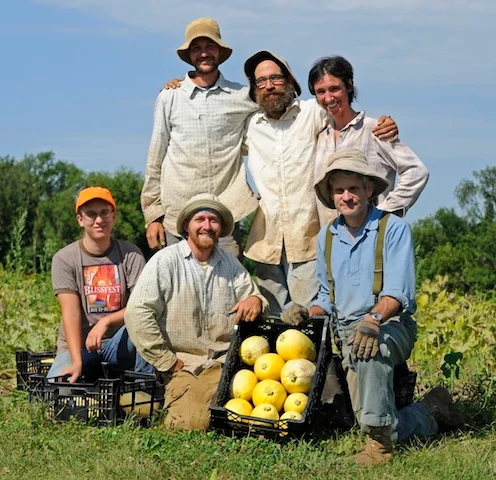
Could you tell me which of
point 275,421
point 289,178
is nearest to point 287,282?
point 289,178

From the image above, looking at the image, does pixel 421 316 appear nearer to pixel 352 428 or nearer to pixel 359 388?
pixel 352 428

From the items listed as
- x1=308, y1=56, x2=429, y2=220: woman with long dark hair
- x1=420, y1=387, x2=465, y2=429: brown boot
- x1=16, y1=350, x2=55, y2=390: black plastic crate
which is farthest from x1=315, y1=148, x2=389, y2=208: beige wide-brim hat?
x1=16, y1=350, x2=55, y2=390: black plastic crate

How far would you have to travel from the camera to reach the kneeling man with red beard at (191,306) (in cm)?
573

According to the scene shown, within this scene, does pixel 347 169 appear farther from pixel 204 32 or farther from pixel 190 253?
pixel 204 32

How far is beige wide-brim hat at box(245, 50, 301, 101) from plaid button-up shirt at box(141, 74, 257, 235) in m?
0.17

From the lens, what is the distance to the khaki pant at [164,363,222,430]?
5602 mm

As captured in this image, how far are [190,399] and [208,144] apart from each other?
2.03 m

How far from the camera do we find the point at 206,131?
665 centimetres

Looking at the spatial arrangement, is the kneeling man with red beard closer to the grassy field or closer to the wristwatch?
the grassy field

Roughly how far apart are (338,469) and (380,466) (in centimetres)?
25

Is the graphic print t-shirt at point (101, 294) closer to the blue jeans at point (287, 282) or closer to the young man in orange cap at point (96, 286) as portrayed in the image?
the young man in orange cap at point (96, 286)

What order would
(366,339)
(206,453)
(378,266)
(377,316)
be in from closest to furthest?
1. (366,339)
2. (377,316)
3. (206,453)
4. (378,266)

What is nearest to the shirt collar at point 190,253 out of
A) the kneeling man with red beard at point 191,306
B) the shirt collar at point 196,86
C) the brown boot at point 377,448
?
the kneeling man with red beard at point 191,306

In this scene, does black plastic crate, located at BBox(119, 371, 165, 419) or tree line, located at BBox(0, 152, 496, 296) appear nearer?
black plastic crate, located at BBox(119, 371, 165, 419)
